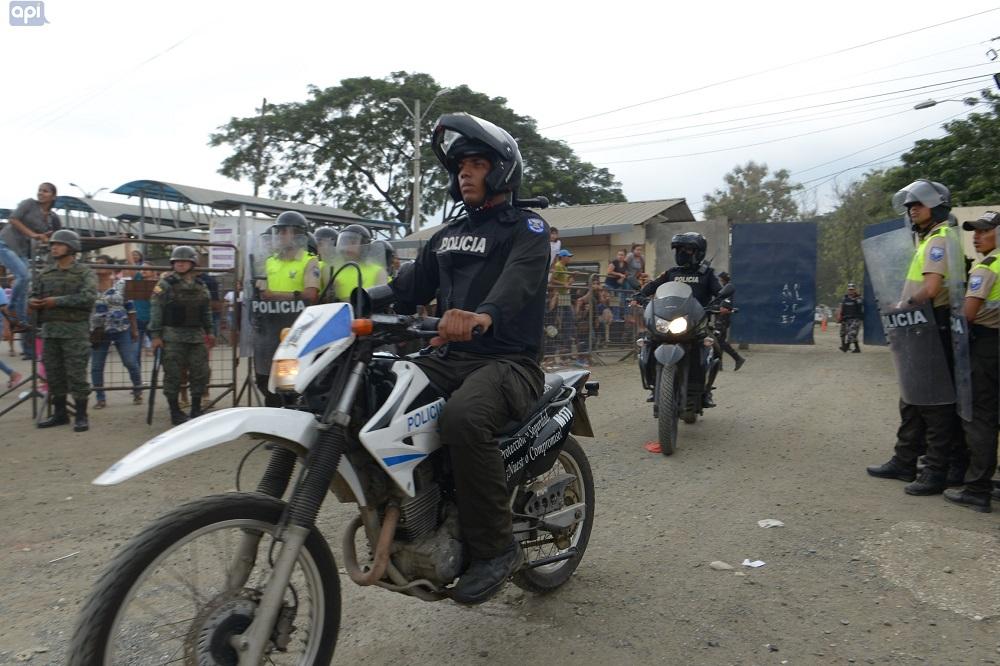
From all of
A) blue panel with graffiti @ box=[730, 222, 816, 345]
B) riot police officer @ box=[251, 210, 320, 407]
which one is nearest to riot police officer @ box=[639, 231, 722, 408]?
riot police officer @ box=[251, 210, 320, 407]

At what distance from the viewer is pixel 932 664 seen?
2.88m

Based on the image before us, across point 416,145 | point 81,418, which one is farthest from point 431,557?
point 416,145

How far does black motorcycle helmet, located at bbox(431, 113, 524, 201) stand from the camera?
3082mm

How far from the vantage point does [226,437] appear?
7.20 feet

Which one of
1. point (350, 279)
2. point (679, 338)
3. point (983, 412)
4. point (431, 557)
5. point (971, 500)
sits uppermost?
point (350, 279)

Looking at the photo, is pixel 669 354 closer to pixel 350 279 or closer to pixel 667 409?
pixel 667 409

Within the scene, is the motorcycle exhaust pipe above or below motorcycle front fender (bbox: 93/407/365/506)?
below

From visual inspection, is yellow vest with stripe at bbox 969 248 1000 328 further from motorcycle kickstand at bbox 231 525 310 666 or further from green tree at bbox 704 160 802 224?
green tree at bbox 704 160 802 224

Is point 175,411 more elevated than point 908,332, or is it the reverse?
point 908,332

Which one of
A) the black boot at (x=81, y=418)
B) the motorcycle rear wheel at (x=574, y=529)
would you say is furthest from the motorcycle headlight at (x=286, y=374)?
the black boot at (x=81, y=418)

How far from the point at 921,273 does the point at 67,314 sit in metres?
7.67

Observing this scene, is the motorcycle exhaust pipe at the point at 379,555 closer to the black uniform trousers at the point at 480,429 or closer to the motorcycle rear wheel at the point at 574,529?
the black uniform trousers at the point at 480,429

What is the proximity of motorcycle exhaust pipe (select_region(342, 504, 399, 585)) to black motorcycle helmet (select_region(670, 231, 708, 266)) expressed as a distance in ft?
17.6

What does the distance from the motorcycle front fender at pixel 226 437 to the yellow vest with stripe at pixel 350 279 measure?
1746 mm
